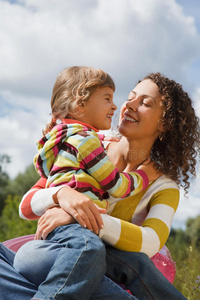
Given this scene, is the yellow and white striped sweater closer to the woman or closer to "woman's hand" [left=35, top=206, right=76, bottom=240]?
the woman

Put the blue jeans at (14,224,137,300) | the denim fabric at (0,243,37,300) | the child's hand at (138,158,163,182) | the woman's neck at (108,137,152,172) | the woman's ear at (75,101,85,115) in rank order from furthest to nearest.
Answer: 1. the woman's neck at (108,137,152,172)
2. the child's hand at (138,158,163,182)
3. the woman's ear at (75,101,85,115)
4. the denim fabric at (0,243,37,300)
5. the blue jeans at (14,224,137,300)

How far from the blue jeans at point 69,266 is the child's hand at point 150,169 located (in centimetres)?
99

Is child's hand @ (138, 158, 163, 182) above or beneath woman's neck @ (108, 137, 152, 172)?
beneath

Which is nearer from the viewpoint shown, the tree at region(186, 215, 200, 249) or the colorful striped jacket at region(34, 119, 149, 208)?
the colorful striped jacket at region(34, 119, 149, 208)

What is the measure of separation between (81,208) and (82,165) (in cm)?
36

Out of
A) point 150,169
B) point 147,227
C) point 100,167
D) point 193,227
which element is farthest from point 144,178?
point 193,227

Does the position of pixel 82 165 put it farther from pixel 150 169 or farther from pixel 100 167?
pixel 150 169

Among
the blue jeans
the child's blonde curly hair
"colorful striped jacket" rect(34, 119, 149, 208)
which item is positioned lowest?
the blue jeans

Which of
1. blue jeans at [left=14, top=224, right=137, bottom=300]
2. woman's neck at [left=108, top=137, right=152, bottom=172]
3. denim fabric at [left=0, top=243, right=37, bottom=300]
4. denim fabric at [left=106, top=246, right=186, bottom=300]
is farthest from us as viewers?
woman's neck at [left=108, top=137, right=152, bottom=172]

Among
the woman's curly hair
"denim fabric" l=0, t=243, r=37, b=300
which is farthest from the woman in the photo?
"denim fabric" l=0, t=243, r=37, b=300

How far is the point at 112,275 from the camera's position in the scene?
2.66 metres

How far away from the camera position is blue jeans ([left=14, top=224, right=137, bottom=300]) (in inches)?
86.3

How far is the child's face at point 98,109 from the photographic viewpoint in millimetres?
3021

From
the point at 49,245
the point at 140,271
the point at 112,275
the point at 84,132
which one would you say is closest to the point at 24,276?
the point at 49,245
